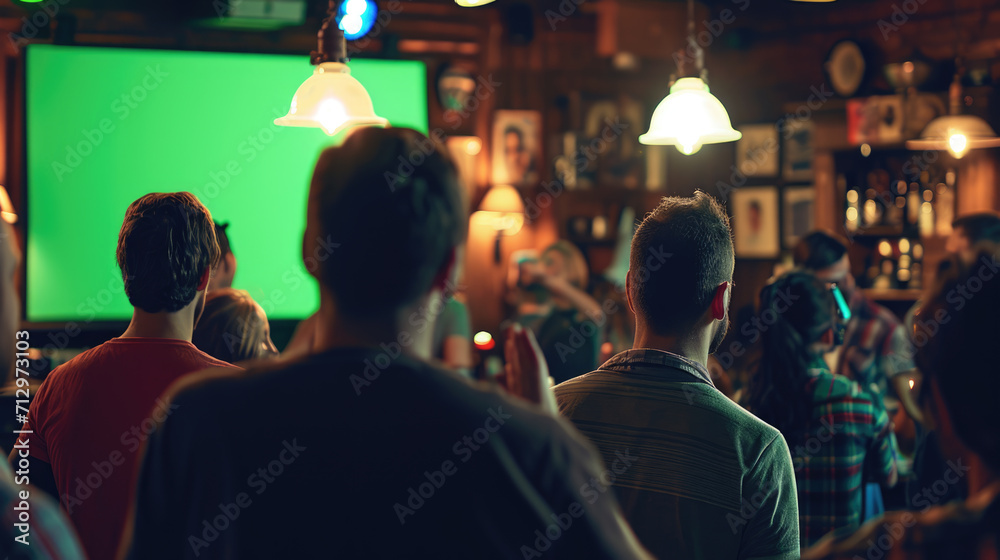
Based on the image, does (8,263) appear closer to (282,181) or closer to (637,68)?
(282,181)

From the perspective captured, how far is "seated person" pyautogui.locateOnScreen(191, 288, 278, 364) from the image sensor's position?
216 centimetres

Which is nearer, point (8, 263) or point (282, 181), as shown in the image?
point (8, 263)

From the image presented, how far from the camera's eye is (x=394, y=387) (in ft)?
2.52

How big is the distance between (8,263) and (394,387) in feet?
1.29

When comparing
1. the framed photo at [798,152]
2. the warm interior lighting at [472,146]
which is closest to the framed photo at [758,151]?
the framed photo at [798,152]

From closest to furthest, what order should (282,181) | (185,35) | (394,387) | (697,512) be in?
(394,387), (697,512), (282,181), (185,35)

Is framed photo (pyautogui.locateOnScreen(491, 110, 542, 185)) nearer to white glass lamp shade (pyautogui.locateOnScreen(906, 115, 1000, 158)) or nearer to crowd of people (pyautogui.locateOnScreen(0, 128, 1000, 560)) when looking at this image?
white glass lamp shade (pyautogui.locateOnScreen(906, 115, 1000, 158))

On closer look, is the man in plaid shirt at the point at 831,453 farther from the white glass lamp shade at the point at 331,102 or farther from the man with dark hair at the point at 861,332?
the white glass lamp shade at the point at 331,102

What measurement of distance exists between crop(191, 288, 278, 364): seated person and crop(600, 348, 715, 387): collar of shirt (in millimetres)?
1073

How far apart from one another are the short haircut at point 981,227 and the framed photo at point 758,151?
10.4ft

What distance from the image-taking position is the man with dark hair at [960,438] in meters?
0.74

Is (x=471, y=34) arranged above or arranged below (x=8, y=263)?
above

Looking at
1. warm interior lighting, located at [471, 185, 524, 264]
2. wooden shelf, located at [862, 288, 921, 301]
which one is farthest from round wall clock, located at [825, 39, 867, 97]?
warm interior lighting, located at [471, 185, 524, 264]

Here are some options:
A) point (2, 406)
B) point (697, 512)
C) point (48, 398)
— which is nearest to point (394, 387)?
point (697, 512)
